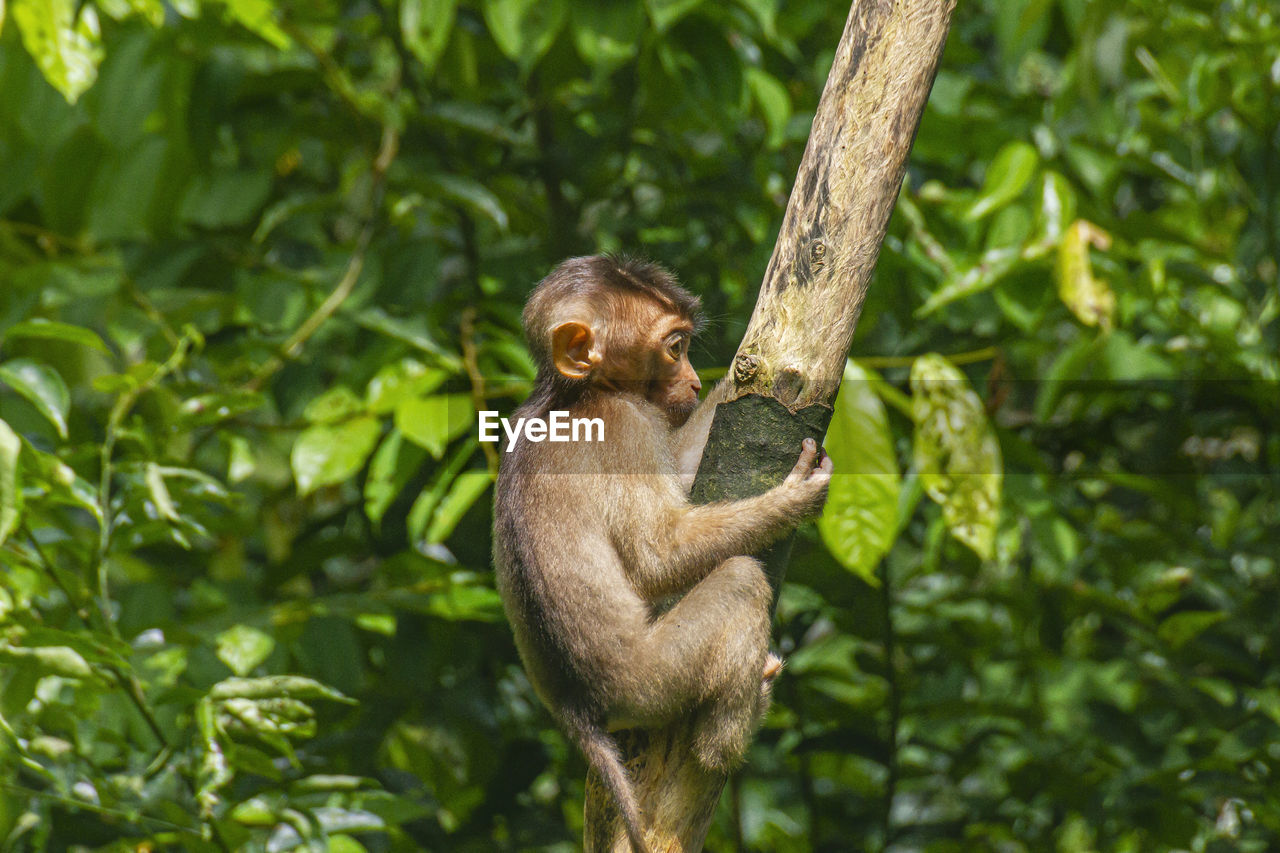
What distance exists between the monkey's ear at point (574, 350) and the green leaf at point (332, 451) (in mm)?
881

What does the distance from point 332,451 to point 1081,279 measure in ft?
9.13

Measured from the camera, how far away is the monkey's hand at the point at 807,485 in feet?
9.95

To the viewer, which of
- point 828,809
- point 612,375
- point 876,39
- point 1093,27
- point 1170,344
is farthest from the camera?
point 828,809

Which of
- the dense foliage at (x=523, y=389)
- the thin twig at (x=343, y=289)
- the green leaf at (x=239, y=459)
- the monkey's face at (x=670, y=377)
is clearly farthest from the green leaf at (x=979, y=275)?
the green leaf at (x=239, y=459)

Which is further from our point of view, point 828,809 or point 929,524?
point 828,809

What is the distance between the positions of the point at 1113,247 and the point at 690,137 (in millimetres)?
2381

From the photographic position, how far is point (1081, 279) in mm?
3924

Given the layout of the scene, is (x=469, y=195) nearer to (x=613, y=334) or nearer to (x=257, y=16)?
(x=257, y=16)

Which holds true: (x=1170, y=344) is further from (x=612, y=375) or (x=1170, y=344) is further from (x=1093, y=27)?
(x=612, y=375)

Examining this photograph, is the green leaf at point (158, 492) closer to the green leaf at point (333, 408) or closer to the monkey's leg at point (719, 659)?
the green leaf at point (333, 408)

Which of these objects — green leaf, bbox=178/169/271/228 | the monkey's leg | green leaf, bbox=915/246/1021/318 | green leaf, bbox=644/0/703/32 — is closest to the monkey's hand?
the monkey's leg

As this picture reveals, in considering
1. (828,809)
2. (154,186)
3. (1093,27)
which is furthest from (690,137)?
(828,809)

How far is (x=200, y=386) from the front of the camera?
416cm

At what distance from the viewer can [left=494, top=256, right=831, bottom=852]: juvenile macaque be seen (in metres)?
3.04
